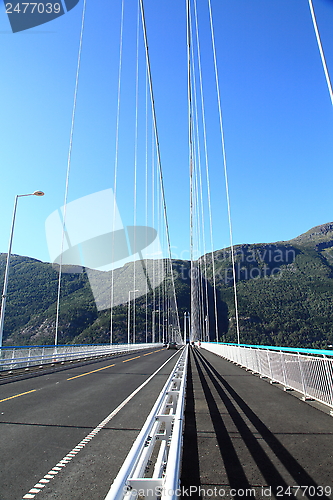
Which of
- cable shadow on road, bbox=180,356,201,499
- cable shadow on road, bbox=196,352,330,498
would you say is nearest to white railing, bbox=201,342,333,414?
cable shadow on road, bbox=196,352,330,498

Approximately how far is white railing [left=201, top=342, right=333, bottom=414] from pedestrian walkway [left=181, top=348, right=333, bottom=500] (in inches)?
17.6

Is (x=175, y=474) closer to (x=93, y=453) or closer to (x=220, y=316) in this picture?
(x=93, y=453)

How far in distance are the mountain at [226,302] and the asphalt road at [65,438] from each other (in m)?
40.9

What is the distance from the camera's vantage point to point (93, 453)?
423 centimetres

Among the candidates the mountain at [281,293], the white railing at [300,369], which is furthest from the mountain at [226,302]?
the white railing at [300,369]

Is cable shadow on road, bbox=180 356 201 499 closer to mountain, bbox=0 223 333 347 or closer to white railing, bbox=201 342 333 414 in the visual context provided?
white railing, bbox=201 342 333 414

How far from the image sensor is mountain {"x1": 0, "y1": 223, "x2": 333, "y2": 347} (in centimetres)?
7654

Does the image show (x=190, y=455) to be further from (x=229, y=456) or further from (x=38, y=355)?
(x=38, y=355)

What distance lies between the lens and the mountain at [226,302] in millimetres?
76544

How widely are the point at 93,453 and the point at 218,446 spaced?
176cm

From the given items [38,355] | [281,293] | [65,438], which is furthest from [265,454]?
[281,293]

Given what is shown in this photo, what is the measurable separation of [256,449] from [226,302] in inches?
4913

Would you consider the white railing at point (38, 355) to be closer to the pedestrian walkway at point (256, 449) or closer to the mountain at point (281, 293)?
the pedestrian walkway at point (256, 449)

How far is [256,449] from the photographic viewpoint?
14.1 ft
